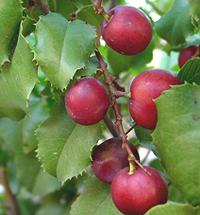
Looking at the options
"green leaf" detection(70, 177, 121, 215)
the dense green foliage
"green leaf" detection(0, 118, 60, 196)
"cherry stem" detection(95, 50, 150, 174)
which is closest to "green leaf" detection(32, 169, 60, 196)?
"green leaf" detection(0, 118, 60, 196)

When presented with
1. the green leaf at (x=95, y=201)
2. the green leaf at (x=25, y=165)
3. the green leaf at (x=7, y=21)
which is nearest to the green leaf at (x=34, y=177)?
the green leaf at (x=25, y=165)

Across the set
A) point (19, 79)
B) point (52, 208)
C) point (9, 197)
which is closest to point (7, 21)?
point (19, 79)

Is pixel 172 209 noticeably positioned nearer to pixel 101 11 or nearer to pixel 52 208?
pixel 101 11

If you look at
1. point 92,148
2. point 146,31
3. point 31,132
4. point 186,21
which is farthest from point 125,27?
point 31,132

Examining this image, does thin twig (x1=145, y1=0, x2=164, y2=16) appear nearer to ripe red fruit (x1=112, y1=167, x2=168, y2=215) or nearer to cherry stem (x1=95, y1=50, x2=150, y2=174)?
cherry stem (x1=95, y1=50, x2=150, y2=174)

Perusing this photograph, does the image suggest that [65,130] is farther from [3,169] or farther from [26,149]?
[3,169]

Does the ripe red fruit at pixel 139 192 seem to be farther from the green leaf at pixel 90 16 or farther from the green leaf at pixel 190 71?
the green leaf at pixel 90 16

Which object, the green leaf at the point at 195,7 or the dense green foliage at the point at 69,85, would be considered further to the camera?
the green leaf at the point at 195,7
